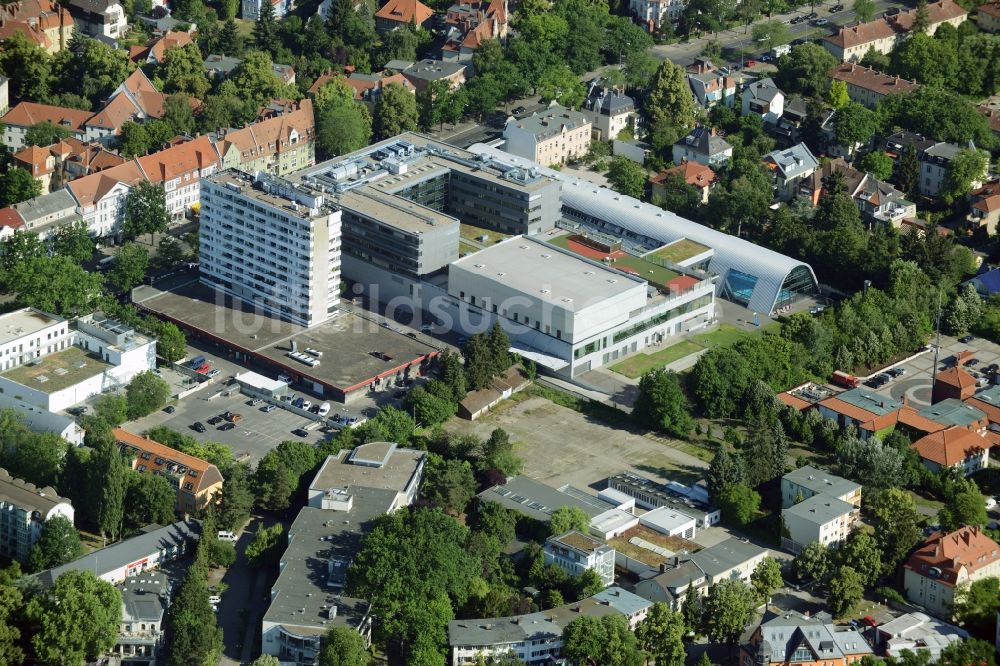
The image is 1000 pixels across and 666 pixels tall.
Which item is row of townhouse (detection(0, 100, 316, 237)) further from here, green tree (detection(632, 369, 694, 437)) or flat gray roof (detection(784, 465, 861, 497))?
flat gray roof (detection(784, 465, 861, 497))

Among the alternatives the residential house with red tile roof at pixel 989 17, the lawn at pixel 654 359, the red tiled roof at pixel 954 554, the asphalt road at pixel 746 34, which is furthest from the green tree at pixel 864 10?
the red tiled roof at pixel 954 554

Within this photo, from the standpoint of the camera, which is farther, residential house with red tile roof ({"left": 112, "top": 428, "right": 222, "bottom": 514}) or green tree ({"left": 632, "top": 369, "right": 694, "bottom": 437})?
green tree ({"left": 632, "top": 369, "right": 694, "bottom": 437})

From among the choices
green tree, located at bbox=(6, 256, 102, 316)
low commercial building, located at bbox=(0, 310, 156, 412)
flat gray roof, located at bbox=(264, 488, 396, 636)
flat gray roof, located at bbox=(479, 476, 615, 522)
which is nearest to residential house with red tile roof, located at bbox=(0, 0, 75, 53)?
green tree, located at bbox=(6, 256, 102, 316)

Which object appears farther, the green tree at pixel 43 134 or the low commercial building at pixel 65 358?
the green tree at pixel 43 134

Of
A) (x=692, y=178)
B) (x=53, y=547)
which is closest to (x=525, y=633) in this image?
(x=53, y=547)

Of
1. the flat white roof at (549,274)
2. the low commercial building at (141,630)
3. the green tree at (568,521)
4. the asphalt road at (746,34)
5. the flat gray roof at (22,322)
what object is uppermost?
the asphalt road at (746,34)

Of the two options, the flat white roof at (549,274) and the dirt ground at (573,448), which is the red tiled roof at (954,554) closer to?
the dirt ground at (573,448)

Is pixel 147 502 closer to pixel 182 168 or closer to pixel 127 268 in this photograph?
pixel 127 268
